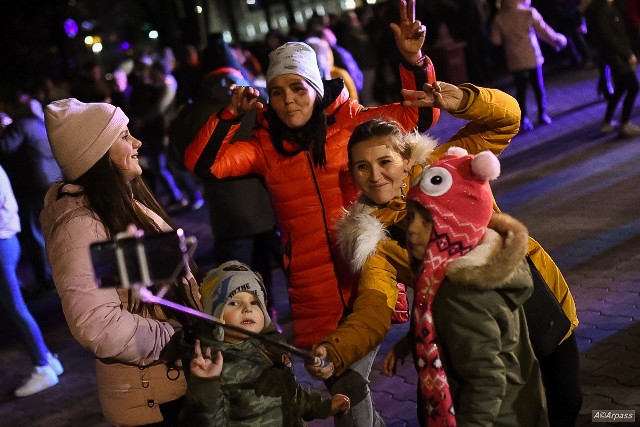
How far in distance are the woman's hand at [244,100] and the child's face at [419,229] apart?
4.68 ft

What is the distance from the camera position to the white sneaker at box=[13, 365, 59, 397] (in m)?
6.92

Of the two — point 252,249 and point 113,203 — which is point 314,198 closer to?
point 113,203

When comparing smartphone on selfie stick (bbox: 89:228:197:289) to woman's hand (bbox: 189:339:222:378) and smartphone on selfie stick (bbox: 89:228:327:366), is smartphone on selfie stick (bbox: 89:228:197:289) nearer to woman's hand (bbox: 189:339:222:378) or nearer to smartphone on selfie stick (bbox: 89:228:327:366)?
smartphone on selfie stick (bbox: 89:228:327:366)

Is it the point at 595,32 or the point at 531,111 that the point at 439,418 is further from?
the point at 531,111

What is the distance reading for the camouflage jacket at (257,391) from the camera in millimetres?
3340

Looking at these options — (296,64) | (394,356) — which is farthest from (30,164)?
(394,356)

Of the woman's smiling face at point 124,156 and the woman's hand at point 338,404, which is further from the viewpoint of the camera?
the woman's hand at point 338,404

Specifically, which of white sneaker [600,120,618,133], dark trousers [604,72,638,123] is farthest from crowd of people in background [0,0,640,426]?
white sneaker [600,120,618,133]

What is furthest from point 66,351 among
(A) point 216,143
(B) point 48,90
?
(B) point 48,90

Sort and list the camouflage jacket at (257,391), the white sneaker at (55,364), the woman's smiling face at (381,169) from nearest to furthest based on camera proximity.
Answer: the camouflage jacket at (257,391), the woman's smiling face at (381,169), the white sneaker at (55,364)

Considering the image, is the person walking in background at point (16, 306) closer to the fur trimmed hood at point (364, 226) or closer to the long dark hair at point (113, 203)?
the long dark hair at point (113, 203)

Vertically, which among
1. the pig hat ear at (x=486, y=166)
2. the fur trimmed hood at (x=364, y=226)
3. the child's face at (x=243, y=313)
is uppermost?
the pig hat ear at (x=486, y=166)

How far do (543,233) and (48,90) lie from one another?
1042 centimetres

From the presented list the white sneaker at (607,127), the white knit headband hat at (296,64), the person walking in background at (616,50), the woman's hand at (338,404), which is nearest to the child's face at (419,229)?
the woman's hand at (338,404)
